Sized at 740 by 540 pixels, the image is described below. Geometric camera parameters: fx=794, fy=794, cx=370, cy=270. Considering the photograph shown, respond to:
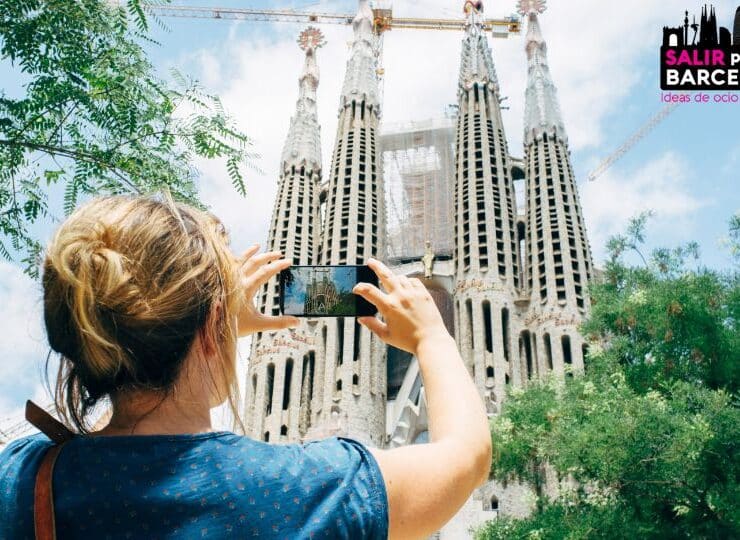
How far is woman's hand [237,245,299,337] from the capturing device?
1.94 metres

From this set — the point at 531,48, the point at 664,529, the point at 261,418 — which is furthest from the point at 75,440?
the point at 531,48

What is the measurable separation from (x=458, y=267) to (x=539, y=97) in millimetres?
11461

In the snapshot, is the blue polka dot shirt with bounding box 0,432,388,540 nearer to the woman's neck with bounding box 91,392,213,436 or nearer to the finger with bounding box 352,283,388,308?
the woman's neck with bounding box 91,392,213,436

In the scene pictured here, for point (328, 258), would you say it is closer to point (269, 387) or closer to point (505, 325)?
point (269, 387)

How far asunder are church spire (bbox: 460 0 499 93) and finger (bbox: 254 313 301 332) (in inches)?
1703

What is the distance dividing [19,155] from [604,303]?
13987mm

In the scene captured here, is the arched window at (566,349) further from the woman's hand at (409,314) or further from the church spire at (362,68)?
the woman's hand at (409,314)

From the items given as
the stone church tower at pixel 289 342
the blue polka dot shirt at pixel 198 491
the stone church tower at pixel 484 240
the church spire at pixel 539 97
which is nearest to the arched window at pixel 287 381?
the stone church tower at pixel 289 342

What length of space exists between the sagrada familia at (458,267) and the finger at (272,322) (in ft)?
90.9

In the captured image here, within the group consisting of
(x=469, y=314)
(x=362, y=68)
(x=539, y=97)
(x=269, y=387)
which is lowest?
(x=269, y=387)

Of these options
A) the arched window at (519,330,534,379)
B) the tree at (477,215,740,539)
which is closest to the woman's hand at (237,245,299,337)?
the tree at (477,215,740,539)

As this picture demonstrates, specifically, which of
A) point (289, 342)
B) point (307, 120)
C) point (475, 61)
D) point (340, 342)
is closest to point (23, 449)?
point (340, 342)

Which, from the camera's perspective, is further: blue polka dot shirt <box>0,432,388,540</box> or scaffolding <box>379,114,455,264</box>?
scaffolding <box>379,114,455,264</box>

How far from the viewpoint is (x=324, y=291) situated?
2.15 m
